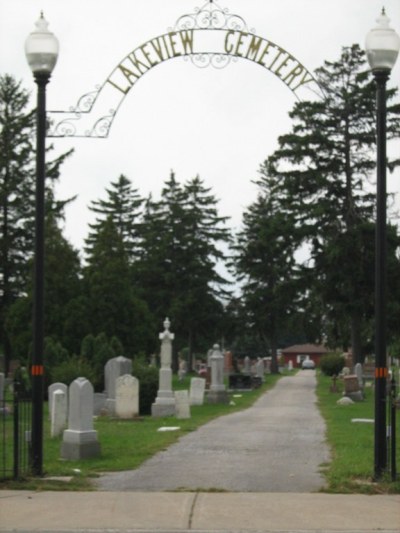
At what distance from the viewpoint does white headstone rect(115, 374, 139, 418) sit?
23.3 m

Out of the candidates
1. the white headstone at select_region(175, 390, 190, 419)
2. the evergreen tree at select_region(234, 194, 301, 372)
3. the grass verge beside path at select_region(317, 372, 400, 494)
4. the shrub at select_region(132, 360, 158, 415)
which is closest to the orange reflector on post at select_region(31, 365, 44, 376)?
the grass verge beside path at select_region(317, 372, 400, 494)

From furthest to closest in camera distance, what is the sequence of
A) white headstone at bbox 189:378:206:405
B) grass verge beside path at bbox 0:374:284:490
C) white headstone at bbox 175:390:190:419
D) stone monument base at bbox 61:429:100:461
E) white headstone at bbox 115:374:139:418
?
white headstone at bbox 189:378:206:405 → white headstone at bbox 175:390:190:419 → white headstone at bbox 115:374:139:418 → stone monument base at bbox 61:429:100:461 → grass verge beside path at bbox 0:374:284:490

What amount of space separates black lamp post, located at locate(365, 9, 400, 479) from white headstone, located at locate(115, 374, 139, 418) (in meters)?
13.1

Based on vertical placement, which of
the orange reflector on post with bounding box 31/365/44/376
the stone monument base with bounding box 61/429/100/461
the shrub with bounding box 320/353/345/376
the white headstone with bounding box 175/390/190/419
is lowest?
the shrub with bounding box 320/353/345/376

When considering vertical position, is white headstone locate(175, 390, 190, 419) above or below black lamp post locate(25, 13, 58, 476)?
below

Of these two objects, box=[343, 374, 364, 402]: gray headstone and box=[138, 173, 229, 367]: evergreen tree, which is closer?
box=[343, 374, 364, 402]: gray headstone

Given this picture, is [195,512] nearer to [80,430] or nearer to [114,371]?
[80,430]

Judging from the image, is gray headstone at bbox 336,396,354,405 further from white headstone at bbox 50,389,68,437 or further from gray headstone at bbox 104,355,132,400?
white headstone at bbox 50,389,68,437

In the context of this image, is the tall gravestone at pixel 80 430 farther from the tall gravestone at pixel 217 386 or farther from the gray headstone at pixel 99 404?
the tall gravestone at pixel 217 386

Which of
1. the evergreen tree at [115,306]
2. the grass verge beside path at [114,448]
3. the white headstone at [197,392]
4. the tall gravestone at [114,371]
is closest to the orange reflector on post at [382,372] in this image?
the grass verge beside path at [114,448]

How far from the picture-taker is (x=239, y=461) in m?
13.1

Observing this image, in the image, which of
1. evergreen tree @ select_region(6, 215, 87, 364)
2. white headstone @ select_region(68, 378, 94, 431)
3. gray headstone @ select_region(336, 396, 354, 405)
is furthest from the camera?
evergreen tree @ select_region(6, 215, 87, 364)

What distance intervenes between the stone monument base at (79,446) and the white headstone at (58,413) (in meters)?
4.54

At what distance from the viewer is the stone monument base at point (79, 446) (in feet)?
44.5
